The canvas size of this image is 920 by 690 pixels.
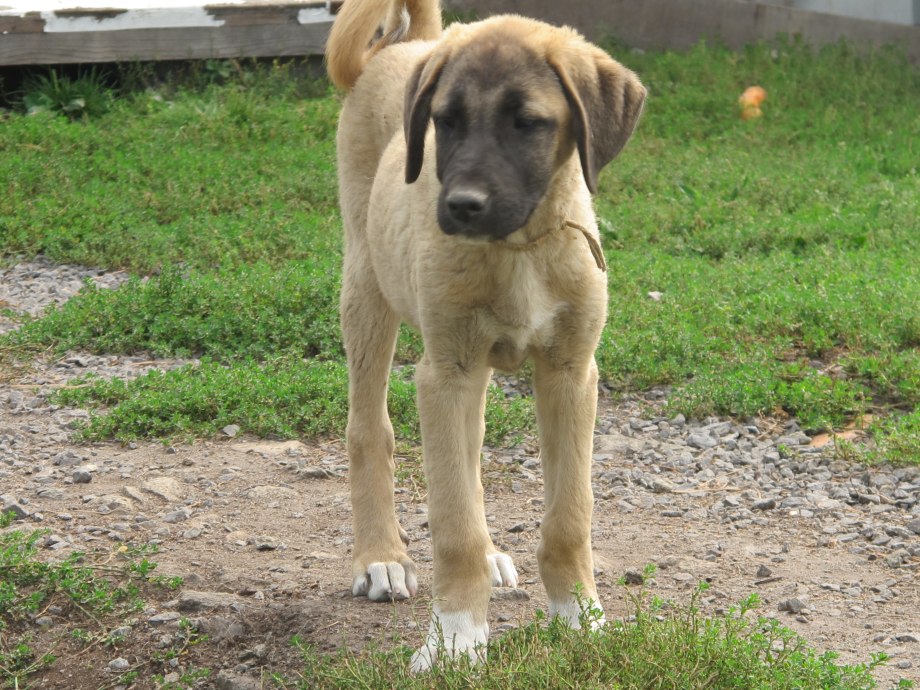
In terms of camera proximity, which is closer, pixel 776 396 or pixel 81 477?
pixel 81 477

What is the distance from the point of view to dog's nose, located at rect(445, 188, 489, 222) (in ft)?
10.7

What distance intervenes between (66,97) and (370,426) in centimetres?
672

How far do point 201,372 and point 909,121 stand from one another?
690 centimetres

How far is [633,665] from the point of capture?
10.5 ft

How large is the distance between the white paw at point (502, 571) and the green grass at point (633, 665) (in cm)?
73

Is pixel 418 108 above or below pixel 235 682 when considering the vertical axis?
above

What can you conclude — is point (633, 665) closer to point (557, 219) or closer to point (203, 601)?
point (557, 219)

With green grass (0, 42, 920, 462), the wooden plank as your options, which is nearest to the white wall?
green grass (0, 42, 920, 462)

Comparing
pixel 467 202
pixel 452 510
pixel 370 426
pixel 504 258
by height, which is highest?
pixel 467 202

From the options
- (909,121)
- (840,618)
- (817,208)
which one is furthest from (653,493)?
(909,121)

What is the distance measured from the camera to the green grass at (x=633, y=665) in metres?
3.16

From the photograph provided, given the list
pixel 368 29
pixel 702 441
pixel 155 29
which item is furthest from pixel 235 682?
pixel 155 29

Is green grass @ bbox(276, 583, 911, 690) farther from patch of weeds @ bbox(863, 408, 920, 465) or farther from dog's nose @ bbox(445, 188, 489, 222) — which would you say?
patch of weeds @ bbox(863, 408, 920, 465)

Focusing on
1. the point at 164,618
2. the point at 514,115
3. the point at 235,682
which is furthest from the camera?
the point at 164,618
